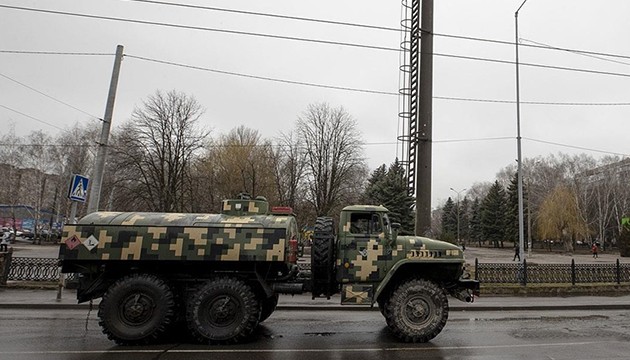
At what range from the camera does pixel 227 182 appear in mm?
40062

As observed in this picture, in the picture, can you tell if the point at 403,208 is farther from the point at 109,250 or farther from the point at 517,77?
the point at 109,250

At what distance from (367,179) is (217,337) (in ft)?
161

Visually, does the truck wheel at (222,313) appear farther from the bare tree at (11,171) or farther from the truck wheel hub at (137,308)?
Result: the bare tree at (11,171)

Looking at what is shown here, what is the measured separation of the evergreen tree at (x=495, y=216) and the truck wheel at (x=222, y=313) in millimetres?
73281

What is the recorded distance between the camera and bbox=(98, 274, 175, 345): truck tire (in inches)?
294

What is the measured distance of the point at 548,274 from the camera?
54.3ft

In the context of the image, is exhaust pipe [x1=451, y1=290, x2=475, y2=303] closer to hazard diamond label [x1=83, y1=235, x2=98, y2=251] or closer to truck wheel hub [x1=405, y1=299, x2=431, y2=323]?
truck wheel hub [x1=405, y1=299, x2=431, y2=323]

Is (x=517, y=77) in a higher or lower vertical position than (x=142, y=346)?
higher

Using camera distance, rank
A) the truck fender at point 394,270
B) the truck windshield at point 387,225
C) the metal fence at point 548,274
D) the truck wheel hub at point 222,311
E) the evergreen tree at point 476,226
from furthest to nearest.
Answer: the evergreen tree at point 476,226 < the metal fence at point 548,274 < the truck windshield at point 387,225 < the truck fender at point 394,270 < the truck wheel hub at point 222,311

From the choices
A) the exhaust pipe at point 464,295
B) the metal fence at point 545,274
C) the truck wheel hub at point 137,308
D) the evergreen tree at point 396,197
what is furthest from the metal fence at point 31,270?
the evergreen tree at point 396,197

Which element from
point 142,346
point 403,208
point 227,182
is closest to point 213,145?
point 227,182

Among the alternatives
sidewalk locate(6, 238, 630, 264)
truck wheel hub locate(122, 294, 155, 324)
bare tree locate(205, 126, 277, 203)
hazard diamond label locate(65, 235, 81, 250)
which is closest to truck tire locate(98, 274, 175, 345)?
truck wheel hub locate(122, 294, 155, 324)

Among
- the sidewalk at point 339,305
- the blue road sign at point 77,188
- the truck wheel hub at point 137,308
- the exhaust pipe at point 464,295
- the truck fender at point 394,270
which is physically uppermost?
the blue road sign at point 77,188

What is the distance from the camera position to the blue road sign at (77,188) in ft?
38.8
